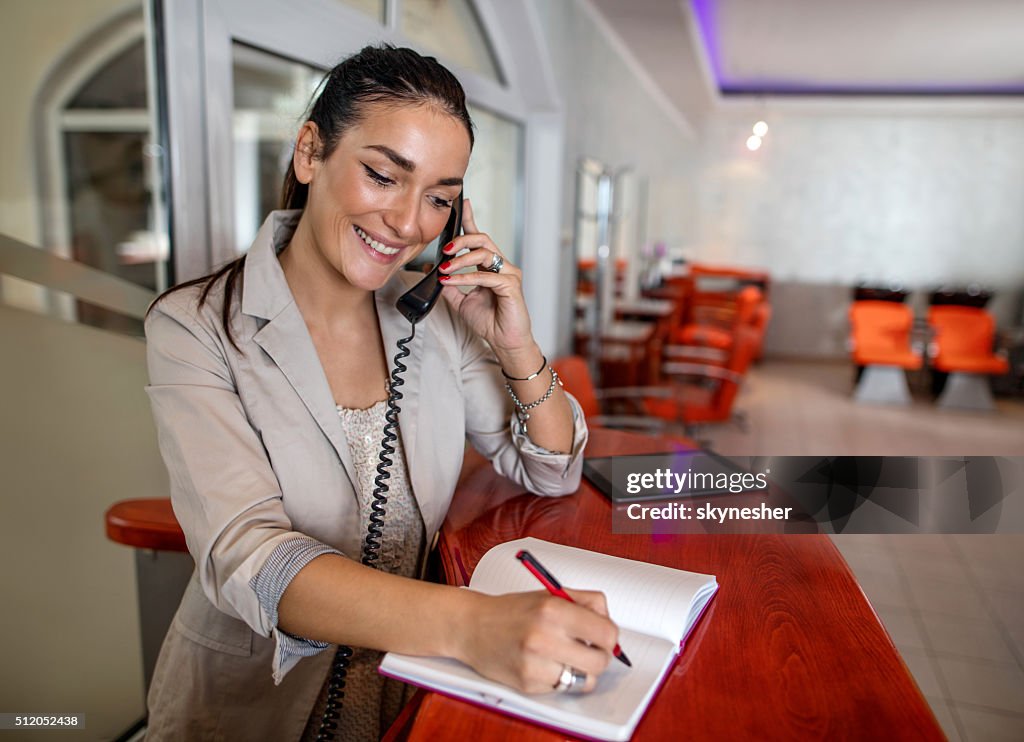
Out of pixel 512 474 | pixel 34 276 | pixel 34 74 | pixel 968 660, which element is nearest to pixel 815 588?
pixel 512 474

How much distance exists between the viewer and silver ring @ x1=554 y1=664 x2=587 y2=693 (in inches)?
32.4

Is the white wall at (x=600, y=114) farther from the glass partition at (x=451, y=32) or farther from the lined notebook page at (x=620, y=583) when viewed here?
the lined notebook page at (x=620, y=583)

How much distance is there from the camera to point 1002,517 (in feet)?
4.59

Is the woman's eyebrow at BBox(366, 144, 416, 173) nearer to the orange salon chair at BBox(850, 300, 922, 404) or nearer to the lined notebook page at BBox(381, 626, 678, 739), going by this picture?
the lined notebook page at BBox(381, 626, 678, 739)

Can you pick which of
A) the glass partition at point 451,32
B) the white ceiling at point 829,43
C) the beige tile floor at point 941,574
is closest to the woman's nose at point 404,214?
the beige tile floor at point 941,574

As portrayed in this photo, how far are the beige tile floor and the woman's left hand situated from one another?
100cm

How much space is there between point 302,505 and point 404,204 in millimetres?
507

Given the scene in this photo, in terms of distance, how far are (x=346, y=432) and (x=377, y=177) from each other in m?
0.44

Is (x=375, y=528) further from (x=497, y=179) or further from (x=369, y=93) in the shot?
(x=497, y=179)

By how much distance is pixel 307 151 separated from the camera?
4.23 ft

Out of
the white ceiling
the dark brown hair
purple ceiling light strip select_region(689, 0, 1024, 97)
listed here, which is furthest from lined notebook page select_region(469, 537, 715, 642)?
purple ceiling light strip select_region(689, 0, 1024, 97)

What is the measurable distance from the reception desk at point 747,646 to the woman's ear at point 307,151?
0.66m

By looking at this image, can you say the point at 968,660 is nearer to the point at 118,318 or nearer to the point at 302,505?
the point at 302,505

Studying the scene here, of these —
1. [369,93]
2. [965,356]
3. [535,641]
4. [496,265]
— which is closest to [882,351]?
[965,356]
